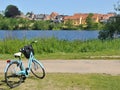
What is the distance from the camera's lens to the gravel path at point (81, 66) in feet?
39.2

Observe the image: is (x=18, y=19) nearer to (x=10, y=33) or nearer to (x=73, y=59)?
(x=10, y=33)

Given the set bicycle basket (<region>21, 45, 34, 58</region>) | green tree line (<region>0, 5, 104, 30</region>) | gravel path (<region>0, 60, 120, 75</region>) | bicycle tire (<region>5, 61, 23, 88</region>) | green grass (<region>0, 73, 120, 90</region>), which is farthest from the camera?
green tree line (<region>0, 5, 104, 30</region>)

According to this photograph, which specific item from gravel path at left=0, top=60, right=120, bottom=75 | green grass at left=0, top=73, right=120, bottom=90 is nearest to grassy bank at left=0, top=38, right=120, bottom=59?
gravel path at left=0, top=60, right=120, bottom=75

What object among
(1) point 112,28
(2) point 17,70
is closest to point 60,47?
(2) point 17,70

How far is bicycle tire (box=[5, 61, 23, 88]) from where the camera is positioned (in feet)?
30.6

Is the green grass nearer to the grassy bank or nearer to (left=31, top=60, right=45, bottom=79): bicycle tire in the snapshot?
(left=31, top=60, right=45, bottom=79): bicycle tire

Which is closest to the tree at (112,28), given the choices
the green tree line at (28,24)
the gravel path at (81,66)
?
the green tree line at (28,24)

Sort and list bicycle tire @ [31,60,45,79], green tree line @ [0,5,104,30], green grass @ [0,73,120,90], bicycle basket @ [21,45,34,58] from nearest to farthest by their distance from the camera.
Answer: green grass @ [0,73,120,90] → bicycle basket @ [21,45,34,58] → bicycle tire @ [31,60,45,79] → green tree line @ [0,5,104,30]

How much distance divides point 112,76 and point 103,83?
114 centimetres

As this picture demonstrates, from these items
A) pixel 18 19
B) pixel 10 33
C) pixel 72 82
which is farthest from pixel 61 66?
pixel 18 19

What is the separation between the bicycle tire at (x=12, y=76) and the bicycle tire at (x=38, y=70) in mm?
780

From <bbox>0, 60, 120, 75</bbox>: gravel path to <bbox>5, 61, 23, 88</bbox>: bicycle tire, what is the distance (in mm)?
2232

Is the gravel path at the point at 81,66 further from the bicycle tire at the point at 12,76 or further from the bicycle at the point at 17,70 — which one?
the bicycle tire at the point at 12,76

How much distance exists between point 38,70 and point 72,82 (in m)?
1.09
